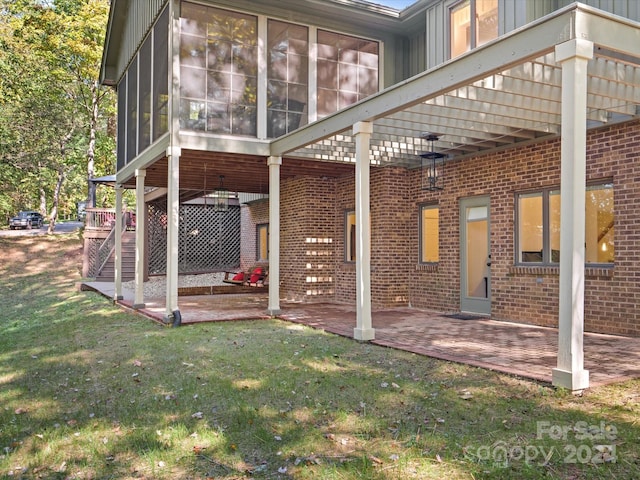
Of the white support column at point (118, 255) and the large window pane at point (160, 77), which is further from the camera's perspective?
the white support column at point (118, 255)

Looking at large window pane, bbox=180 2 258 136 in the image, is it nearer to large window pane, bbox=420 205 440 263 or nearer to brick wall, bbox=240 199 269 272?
large window pane, bbox=420 205 440 263

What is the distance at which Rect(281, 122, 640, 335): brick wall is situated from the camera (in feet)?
23.3

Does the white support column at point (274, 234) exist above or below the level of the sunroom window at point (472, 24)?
below

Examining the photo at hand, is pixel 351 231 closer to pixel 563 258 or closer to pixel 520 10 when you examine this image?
pixel 520 10

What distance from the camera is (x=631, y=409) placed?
3826mm

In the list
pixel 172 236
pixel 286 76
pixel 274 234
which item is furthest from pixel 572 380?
pixel 286 76

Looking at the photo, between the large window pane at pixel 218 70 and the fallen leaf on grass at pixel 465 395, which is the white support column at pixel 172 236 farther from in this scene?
the fallen leaf on grass at pixel 465 395

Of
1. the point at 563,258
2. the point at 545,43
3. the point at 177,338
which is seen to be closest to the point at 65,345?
the point at 177,338

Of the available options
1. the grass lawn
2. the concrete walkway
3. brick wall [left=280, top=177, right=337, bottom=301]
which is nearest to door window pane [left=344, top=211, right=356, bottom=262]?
brick wall [left=280, top=177, right=337, bottom=301]

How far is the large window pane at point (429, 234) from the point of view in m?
10.6

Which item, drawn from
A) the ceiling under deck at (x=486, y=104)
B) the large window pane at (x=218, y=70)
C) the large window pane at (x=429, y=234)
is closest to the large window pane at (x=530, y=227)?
the ceiling under deck at (x=486, y=104)

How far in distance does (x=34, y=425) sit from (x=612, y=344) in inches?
245

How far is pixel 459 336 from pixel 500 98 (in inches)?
124

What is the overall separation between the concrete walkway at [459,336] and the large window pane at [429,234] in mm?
1152
